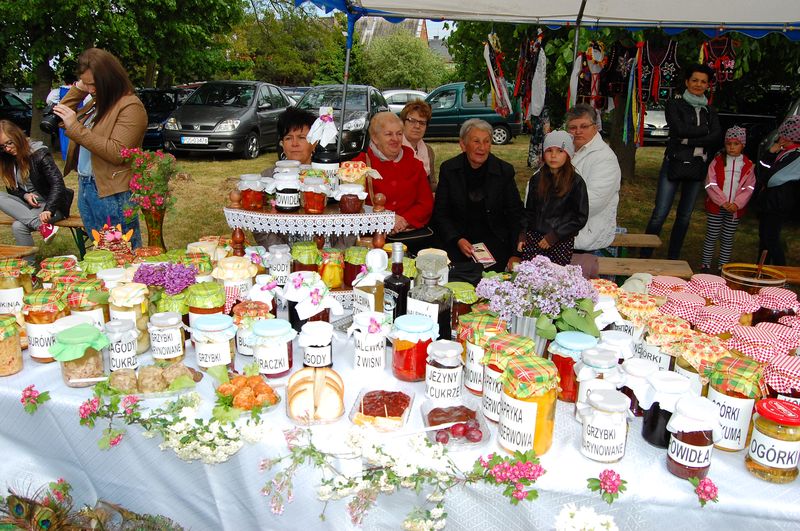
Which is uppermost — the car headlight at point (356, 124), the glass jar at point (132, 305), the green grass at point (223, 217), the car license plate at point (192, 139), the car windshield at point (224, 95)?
the car windshield at point (224, 95)

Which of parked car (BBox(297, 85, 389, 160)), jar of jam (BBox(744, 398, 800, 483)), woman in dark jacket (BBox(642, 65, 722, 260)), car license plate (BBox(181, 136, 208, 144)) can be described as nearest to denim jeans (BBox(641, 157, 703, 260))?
woman in dark jacket (BBox(642, 65, 722, 260))

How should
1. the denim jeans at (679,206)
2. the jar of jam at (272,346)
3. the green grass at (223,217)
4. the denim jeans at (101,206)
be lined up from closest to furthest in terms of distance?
the jar of jam at (272,346), the denim jeans at (101,206), the denim jeans at (679,206), the green grass at (223,217)

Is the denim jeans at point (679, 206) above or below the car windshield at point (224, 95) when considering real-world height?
below

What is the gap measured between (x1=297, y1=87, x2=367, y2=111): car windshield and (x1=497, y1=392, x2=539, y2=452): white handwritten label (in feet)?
31.9

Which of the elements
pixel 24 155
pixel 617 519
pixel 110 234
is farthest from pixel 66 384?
pixel 24 155

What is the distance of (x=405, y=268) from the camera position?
246 centimetres

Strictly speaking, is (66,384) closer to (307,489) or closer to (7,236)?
(307,489)

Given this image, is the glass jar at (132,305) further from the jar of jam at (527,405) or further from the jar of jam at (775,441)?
the jar of jam at (775,441)

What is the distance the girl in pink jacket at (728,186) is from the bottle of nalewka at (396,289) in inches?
156

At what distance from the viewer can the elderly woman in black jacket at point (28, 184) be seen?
4676 mm

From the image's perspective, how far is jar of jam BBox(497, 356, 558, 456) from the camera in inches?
61.3

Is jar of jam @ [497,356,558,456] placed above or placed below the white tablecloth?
above

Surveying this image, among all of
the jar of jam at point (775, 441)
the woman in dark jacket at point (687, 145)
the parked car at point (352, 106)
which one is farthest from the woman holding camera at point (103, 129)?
the parked car at point (352, 106)

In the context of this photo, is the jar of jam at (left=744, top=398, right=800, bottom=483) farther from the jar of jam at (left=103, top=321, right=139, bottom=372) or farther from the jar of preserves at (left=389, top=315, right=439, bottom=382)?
the jar of jam at (left=103, top=321, right=139, bottom=372)
